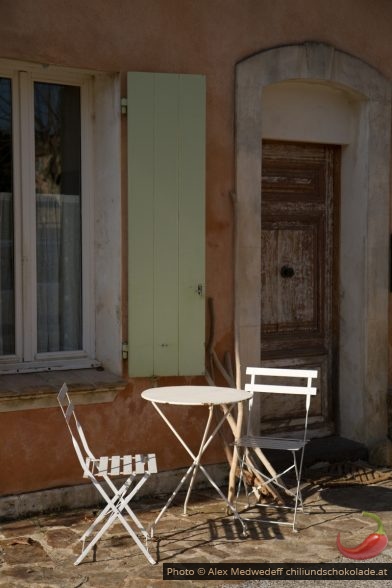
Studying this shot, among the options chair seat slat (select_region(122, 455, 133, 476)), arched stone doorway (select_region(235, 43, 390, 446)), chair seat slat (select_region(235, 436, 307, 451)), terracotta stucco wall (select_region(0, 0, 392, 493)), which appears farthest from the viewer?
arched stone doorway (select_region(235, 43, 390, 446))

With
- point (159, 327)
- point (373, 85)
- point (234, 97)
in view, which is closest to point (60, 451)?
point (159, 327)

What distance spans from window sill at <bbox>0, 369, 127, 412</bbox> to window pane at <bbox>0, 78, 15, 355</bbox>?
0.31m

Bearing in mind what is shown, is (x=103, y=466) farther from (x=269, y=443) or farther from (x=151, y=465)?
(x=269, y=443)

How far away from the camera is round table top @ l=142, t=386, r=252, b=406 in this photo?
5.02m

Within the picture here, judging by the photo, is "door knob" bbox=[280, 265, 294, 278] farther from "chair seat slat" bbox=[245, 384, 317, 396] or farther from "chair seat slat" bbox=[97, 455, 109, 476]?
"chair seat slat" bbox=[97, 455, 109, 476]

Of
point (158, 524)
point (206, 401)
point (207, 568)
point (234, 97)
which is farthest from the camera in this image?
point (234, 97)

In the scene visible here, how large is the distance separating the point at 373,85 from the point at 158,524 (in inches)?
151

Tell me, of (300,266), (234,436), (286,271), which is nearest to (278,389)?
(234,436)

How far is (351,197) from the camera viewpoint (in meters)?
7.22

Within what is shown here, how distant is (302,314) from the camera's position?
721 cm

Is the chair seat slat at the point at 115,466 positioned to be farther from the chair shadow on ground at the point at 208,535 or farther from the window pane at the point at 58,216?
the window pane at the point at 58,216

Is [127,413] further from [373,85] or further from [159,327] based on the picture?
[373,85]

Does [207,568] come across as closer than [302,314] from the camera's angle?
Yes

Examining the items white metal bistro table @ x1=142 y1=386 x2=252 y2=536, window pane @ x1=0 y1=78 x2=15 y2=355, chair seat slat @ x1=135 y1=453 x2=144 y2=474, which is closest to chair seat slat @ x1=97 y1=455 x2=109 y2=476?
chair seat slat @ x1=135 y1=453 x2=144 y2=474
